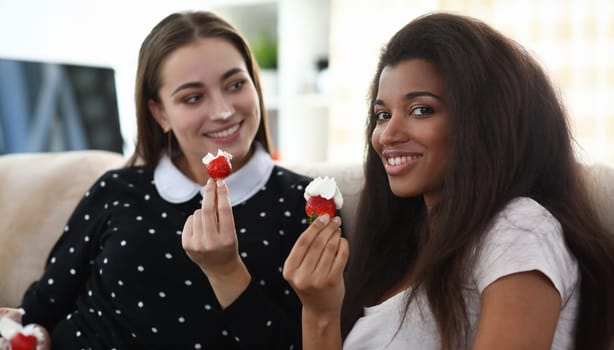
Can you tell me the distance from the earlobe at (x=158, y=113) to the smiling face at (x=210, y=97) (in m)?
0.08

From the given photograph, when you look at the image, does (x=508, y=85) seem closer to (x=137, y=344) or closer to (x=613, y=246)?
(x=613, y=246)

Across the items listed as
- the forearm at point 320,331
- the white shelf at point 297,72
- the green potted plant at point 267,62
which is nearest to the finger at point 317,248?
the forearm at point 320,331

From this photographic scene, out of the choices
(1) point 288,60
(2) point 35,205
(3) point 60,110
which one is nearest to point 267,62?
(1) point 288,60

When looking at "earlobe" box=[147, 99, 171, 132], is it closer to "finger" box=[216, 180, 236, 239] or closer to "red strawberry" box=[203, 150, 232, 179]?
"red strawberry" box=[203, 150, 232, 179]

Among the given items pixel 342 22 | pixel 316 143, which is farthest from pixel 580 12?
pixel 316 143

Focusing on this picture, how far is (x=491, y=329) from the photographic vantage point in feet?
3.12

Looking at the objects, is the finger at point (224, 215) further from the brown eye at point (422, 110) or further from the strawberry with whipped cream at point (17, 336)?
the strawberry with whipped cream at point (17, 336)

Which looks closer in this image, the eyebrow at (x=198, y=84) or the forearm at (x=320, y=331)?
the forearm at (x=320, y=331)

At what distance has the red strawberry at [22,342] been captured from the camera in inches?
54.8

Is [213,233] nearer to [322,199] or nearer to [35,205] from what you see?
[322,199]

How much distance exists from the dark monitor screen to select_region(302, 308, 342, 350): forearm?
2.13 metres

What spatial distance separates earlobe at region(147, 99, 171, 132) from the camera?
171cm

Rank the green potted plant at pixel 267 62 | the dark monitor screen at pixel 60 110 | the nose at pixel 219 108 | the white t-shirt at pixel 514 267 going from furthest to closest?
1. the green potted plant at pixel 267 62
2. the dark monitor screen at pixel 60 110
3. the nose at pixel 219 108
4. the white t-shirt at pixel 514 267

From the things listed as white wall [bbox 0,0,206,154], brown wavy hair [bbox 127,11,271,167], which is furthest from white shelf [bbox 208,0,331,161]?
brown wavy hair [bbox 127,11,271,167]
